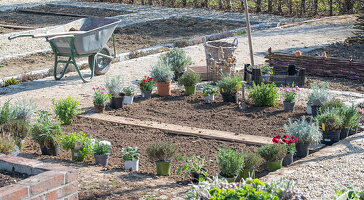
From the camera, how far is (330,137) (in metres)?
6.17

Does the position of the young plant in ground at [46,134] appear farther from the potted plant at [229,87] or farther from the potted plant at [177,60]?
the potted plant at [177,60]

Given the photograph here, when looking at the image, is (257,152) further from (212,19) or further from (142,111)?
(212,19)

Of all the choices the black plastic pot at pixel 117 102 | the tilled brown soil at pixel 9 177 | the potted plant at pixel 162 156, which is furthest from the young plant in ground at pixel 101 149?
the black plastic pot at pixel 117 102

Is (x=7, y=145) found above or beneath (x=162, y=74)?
beneath

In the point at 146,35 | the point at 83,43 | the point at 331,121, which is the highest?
the point at 83,43

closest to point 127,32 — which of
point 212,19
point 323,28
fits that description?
point 212,19

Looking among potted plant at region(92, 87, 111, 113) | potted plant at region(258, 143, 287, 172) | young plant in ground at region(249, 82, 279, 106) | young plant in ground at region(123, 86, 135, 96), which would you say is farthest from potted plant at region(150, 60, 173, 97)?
potted plant at region(258, 143, 287, 172)

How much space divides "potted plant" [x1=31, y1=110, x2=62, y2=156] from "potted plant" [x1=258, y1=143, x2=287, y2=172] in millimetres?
2314

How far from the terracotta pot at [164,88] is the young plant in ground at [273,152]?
3421 mm

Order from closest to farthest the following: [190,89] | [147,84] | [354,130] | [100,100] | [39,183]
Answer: [39,183], [354,130], [100,100], [147,84], [190,89]

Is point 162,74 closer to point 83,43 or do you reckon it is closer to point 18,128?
point 83,43

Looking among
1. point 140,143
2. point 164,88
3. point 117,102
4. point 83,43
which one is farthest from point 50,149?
point 83,43

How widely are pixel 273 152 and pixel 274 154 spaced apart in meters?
0.03

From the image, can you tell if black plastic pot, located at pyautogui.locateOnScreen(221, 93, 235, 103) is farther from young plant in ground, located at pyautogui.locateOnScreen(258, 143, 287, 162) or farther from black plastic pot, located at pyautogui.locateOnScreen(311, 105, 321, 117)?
young plant in ground, located at pyautogui.locateOnScreen(258, 143, 287, 162)
